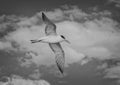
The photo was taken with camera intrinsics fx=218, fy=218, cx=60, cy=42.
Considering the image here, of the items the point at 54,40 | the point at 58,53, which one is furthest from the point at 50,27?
the point at 58,53

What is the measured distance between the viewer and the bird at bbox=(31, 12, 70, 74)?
55.0 feet

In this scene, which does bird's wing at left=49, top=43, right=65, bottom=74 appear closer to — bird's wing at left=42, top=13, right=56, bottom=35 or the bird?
the bird

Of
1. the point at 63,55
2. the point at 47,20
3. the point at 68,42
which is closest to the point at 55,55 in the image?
the point at 63,55

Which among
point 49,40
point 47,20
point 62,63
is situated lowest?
point 62,63

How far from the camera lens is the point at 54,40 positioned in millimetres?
17203

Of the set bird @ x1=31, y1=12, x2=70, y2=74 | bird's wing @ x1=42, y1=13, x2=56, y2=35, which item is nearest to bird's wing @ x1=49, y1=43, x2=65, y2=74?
bird @ x1=31, y1=12, x2=70, y2=74

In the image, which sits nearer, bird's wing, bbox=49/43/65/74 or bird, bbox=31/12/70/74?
bird, bbox=31/12/70/74

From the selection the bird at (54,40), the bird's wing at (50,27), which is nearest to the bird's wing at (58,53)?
the bird at (54,40)

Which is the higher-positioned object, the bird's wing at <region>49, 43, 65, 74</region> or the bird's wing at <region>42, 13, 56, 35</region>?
the bird's wing at <region>42, 13, 56, 35</region>

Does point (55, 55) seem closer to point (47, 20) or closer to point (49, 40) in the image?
point (49, 40)

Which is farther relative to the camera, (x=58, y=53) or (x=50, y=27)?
(x=58, y=53)

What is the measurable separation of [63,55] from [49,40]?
1978mm

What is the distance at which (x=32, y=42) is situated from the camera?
1636 cm

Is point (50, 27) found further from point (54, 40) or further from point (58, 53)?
point (58, 53)
